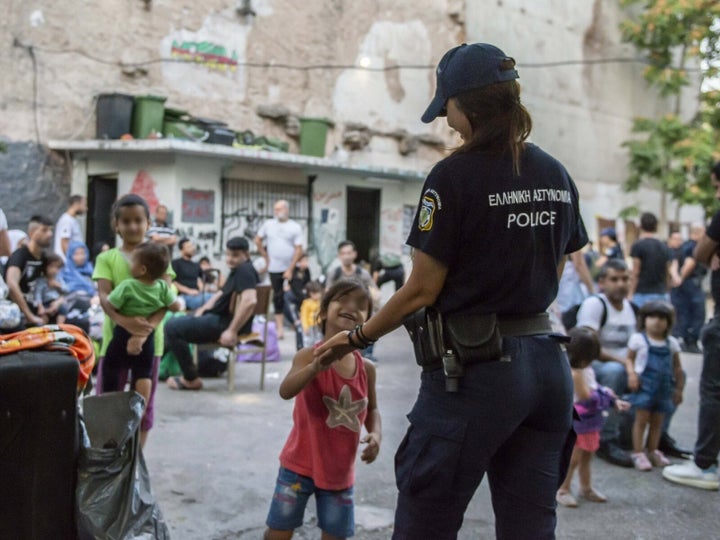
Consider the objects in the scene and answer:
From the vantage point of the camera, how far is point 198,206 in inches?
530

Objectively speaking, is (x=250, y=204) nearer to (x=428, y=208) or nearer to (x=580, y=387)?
(x=580, y=387)

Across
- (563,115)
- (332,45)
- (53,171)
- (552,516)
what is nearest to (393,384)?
(552,516)

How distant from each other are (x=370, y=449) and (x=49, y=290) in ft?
20.2

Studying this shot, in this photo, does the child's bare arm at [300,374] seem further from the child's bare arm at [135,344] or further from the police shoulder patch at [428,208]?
the child's bare arm at [135,344]

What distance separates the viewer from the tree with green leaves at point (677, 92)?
816 inches

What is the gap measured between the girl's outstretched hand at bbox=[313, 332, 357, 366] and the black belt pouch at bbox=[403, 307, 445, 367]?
0.21m

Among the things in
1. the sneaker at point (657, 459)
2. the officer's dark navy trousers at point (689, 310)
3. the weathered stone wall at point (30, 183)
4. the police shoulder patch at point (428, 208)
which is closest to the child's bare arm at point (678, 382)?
the sneaker at point (657, 459)

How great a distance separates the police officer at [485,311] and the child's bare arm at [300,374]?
1.58ft

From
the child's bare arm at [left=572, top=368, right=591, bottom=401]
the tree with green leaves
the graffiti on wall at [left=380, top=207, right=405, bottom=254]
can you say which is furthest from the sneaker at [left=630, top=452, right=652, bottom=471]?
the tree with green leaves

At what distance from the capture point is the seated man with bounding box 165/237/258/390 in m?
7.92

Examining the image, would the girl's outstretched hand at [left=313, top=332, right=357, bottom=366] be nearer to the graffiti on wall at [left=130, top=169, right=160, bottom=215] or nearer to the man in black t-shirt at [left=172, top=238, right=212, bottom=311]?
the man in black t-shirt at [left=172, top=238, right=212, bottom=311]

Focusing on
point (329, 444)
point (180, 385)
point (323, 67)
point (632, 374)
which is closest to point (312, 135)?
point (323, 67)

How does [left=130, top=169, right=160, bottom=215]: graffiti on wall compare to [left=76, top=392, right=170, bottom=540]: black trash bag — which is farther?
[left=130, top=169, right=160, bottom=215]: graffiti on wall

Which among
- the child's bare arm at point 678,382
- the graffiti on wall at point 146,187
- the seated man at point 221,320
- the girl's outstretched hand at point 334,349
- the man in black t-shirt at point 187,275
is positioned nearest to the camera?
the girl's outstretched hand at point 334,349
